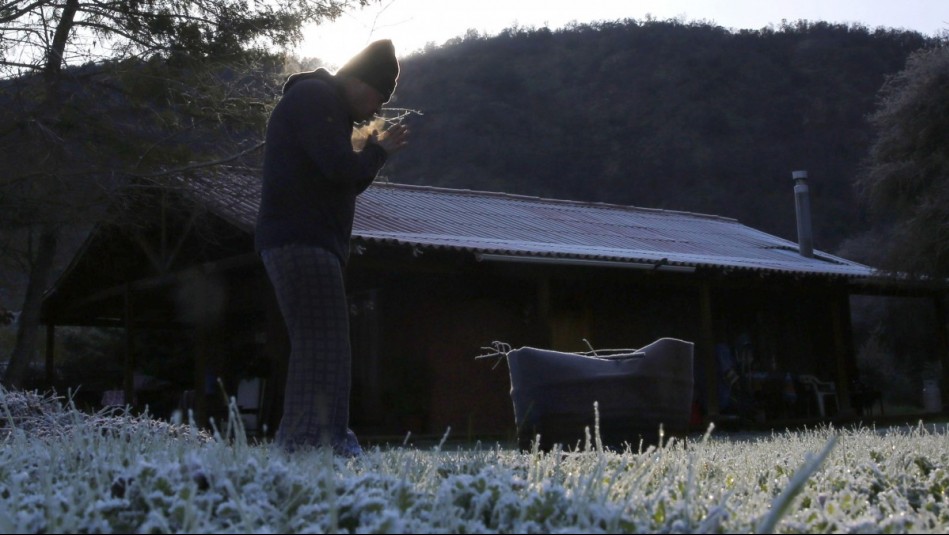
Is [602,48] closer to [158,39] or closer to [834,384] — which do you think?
[834,384]

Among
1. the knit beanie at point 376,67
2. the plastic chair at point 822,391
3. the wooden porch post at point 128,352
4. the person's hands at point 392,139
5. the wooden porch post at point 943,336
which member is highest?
the knit beanie at point 376,67

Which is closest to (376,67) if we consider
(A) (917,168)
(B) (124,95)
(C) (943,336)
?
(B) (124,95)

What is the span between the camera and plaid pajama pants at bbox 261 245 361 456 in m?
3.87

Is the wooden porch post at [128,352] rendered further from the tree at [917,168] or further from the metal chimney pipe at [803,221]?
the tree at [917,168]

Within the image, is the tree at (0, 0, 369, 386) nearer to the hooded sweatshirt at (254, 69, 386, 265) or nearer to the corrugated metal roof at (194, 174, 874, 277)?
the corrugated metal roof at (194, 174, 874, 277)

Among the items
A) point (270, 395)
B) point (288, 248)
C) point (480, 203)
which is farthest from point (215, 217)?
point (288, 248)

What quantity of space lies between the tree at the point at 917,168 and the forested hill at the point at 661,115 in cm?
1561

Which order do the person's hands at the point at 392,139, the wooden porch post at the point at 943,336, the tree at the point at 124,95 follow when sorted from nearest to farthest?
the person's hands at the point at 392,139
the tree at the point at 124,95
the wooden porch post at the point at 943,336

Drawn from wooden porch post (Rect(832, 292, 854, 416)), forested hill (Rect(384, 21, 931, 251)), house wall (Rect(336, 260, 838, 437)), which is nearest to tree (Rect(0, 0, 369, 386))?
house wall (Rect(336, 260, 838, 437))

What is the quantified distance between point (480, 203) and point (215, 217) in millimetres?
5634

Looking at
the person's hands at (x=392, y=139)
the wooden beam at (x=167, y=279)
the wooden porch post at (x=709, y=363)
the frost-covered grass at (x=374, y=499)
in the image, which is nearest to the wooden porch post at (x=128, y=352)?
the wooden beam at (x=167, y=279)

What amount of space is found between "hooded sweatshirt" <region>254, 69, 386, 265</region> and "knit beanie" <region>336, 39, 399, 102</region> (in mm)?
101

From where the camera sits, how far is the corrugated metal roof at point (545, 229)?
483 inches

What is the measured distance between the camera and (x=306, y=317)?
396 cm
